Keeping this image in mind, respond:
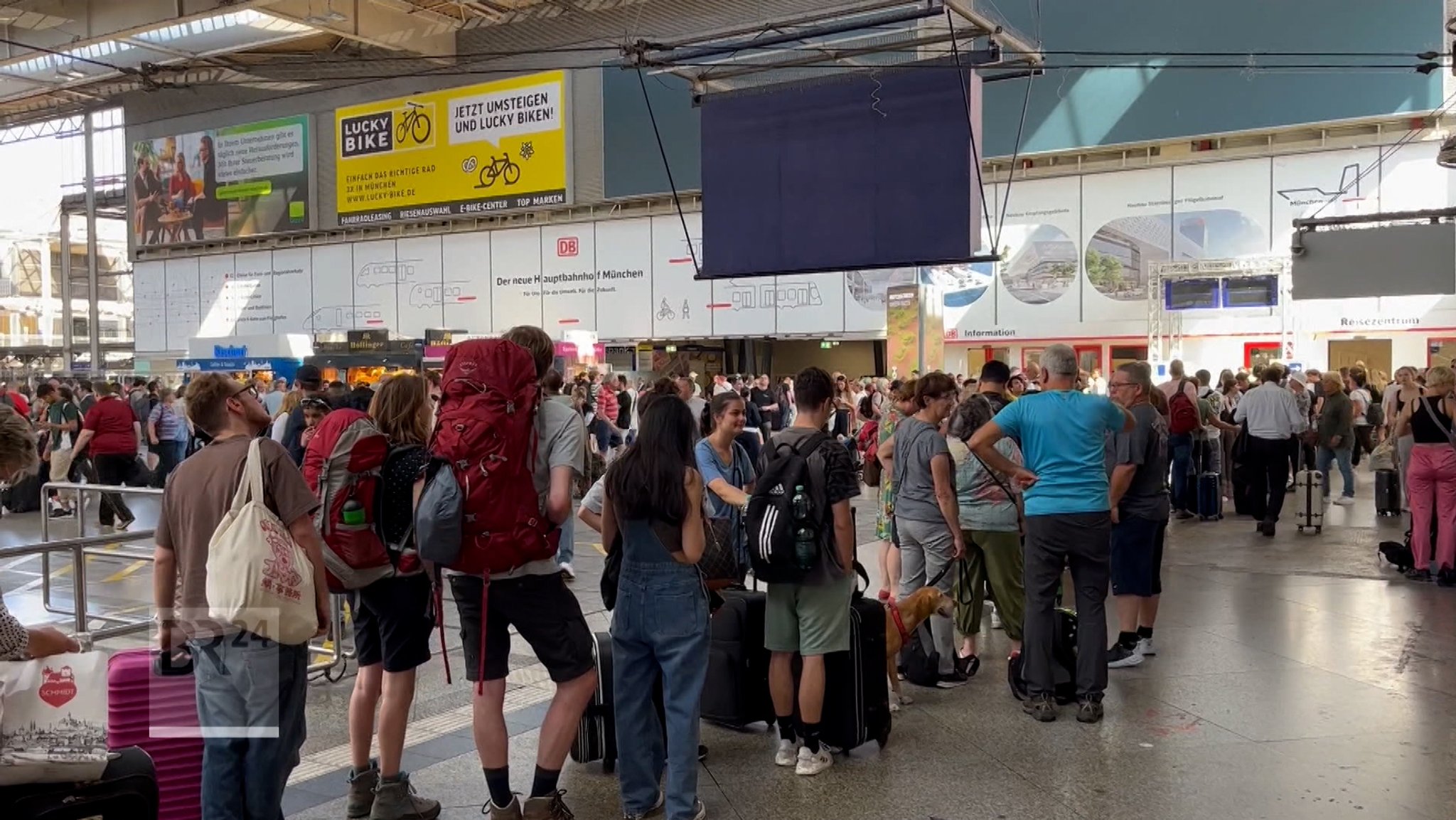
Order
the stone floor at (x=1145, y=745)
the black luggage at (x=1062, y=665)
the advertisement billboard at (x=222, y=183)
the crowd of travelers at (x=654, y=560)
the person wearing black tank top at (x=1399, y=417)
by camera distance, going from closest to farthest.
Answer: the crowd of travelers at (x=654, y=560), the stone floor at (x=1145, y=745), the black luggage at (x=1062, y=665), the person wearing black tank top at (x=1399, y=417), the advertisement billboard at (x=222, y=183)

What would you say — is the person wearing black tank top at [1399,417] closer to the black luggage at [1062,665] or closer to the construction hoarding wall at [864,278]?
the black luggage at [1062,665]

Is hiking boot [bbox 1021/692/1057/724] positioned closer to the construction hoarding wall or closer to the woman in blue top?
the woman in blue top

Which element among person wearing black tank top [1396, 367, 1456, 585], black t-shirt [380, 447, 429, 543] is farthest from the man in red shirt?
person wearing black tank top [1396, 367, 1456, 585]

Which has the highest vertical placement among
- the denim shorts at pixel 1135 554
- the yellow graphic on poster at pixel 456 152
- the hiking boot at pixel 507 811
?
the yellow graphic on poster at pixel 456 152

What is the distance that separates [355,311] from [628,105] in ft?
36.2

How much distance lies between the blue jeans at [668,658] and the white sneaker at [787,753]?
2.53 ft

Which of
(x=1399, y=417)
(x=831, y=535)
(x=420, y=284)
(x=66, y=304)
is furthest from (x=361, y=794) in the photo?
(x=66, y=304)

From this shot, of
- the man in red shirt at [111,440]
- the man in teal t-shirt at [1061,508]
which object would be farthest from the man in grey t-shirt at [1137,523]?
the man in red shirt at [111,440]

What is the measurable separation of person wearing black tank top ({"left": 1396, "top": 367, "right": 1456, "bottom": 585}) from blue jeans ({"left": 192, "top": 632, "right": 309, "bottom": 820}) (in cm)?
833

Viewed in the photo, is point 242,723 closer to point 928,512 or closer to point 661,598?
point 661,598

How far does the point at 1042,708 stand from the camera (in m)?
5.41

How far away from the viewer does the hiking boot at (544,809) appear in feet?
13.3

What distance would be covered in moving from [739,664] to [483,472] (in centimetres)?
179

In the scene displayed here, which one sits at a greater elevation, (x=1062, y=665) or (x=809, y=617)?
(x=809, y=617)
